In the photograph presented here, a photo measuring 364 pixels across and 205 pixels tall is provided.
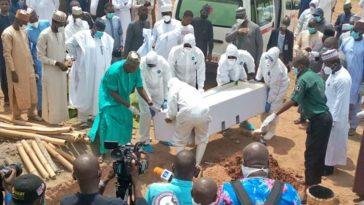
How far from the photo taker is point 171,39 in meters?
10.2

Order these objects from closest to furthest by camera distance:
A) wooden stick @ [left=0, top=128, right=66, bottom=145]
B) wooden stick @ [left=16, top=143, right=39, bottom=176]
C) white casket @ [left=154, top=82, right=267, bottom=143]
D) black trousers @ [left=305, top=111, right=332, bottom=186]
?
black trousers @ [left=305, top=111, right=332, bottom=186] < wooden stick @ [left=16, top=143, right=39, bottom=176] < wooden stick @ [left=0, top=128, right=66, bottom=145] < white casket @ [left=154, top=82, right=267, bottom=143]

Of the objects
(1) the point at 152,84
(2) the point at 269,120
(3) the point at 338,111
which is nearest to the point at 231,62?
(1) the point at 152,84

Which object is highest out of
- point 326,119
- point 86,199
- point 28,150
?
point 86,199

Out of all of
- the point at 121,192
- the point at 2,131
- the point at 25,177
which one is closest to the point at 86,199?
the point at 25,177

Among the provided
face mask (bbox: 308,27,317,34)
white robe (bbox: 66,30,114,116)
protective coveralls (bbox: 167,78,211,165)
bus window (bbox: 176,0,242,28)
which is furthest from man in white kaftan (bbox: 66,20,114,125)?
face mask (bbox: 308,27,317,34)

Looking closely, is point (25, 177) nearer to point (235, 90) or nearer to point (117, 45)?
point (235, 90)

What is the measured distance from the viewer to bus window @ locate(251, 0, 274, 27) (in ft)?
37.6

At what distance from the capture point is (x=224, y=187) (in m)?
3.63

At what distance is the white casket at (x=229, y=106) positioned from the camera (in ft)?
25.9

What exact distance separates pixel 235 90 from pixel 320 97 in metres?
2.19

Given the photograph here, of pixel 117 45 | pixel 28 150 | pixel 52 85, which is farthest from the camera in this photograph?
pixel 117 45

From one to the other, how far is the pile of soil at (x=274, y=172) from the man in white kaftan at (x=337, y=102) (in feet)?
2.06

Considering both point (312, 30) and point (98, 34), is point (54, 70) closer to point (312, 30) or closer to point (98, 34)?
point (98, 34)

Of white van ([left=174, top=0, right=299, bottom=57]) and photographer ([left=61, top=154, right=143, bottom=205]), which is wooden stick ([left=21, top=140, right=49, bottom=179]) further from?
white van ([left=174, top=0, right=299, bottom=57])
